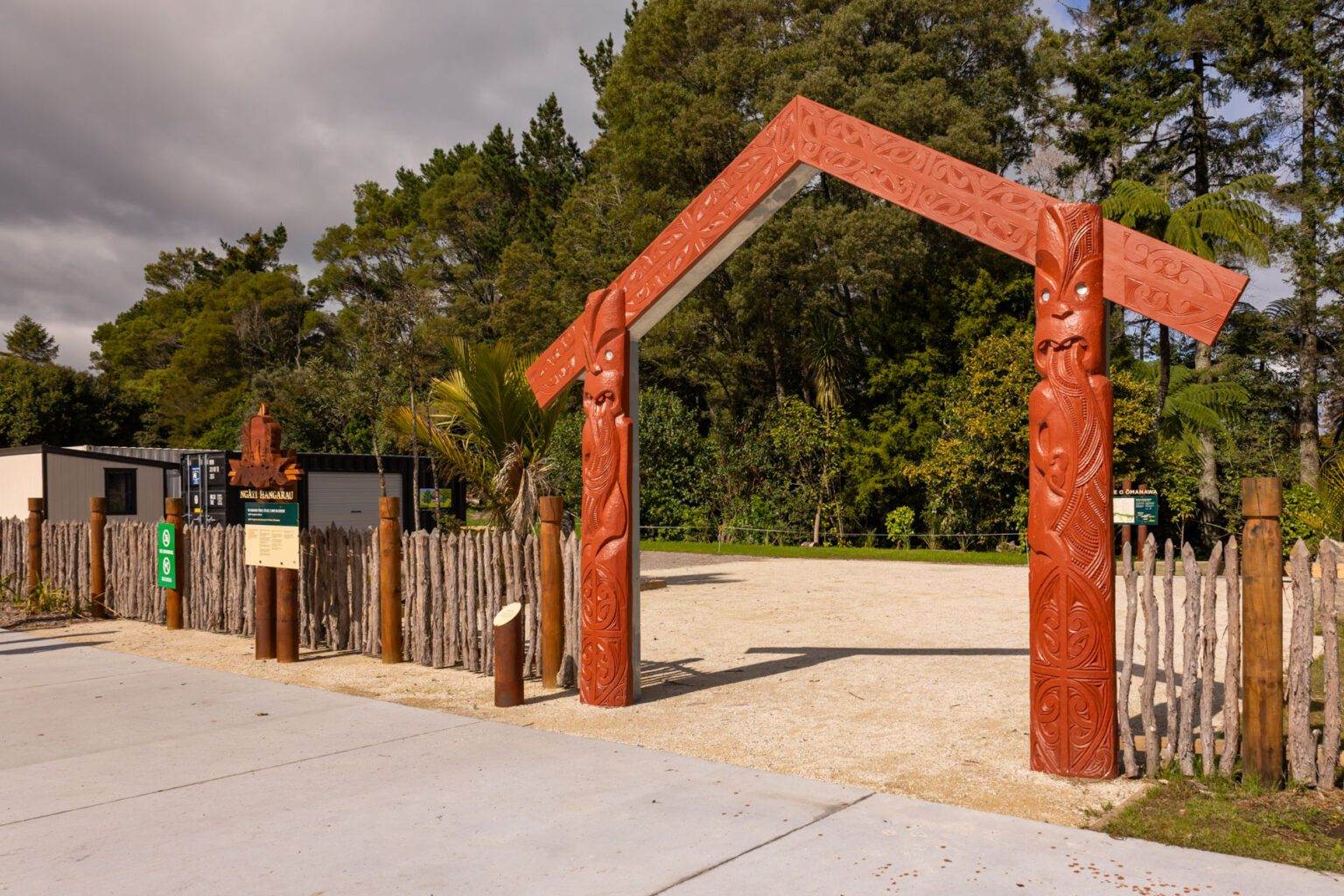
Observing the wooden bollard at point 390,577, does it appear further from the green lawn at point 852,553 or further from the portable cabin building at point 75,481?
the portable cabin building at point 75,481

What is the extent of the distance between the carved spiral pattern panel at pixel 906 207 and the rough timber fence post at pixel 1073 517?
0.18 meters

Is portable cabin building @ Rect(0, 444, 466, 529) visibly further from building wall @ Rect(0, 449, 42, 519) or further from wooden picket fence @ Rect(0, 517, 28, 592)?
wooden picket fence @ Rect(0, 517, 28, 592)

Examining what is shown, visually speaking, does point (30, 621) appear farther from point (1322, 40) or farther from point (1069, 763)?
point (1322, 40)

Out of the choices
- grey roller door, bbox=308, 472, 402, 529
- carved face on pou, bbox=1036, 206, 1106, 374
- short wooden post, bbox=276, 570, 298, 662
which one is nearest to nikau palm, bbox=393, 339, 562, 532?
short wooden post, bbox=276, 570, 298, 662

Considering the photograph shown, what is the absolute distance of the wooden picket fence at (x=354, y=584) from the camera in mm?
8586

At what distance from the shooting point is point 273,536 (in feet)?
33.1

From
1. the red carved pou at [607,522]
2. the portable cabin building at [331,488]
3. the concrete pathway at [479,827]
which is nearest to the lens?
the concrete pathway at [479,827]

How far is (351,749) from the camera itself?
6477 mm

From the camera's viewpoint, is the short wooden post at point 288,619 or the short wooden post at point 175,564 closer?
the short wooden post at point 288,619

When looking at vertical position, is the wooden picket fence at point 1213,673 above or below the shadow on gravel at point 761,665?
above

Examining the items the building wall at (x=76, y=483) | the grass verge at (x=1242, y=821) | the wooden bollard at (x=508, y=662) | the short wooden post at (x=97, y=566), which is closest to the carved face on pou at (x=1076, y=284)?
the grass verge at (x=1242, y=821)

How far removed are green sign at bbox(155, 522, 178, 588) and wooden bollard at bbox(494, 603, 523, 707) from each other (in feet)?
20.7

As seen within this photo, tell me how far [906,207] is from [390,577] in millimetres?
5781

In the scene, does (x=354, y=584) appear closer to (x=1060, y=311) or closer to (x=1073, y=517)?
(x=1073, y=517)
